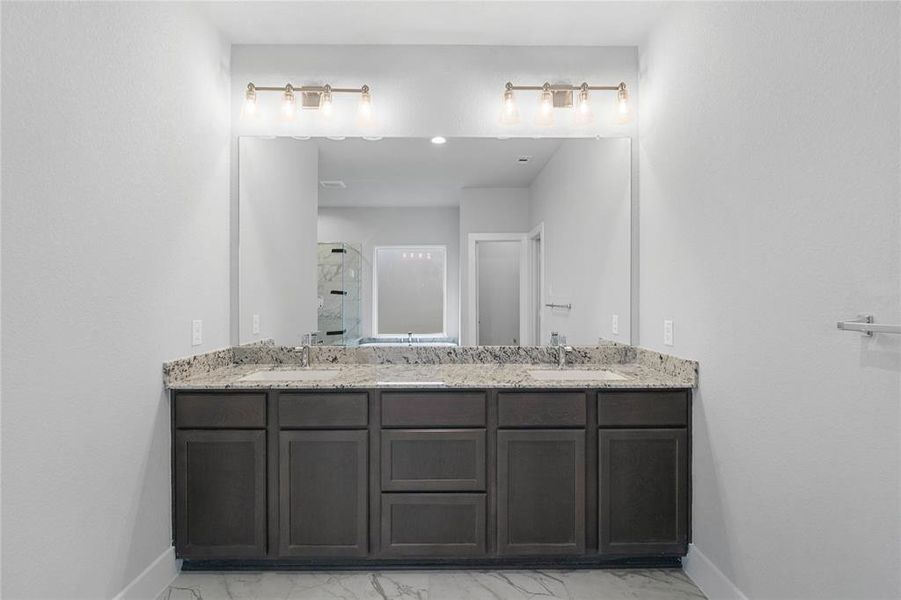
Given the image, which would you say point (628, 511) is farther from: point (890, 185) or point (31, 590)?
point (31, 590)

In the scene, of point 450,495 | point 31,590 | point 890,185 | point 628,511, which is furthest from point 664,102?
point 31,590

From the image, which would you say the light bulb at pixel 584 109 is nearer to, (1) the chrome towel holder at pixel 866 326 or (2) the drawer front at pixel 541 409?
(2) the drawer front at pixel 541 409

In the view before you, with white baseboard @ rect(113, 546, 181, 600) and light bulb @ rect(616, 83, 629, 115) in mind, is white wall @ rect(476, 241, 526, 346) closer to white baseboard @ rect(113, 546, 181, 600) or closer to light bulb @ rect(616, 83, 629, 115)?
light bulb @ rect(616, 83, 629, 115)

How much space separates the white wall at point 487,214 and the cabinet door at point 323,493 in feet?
3.47

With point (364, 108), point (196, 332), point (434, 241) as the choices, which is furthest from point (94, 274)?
point (434, 241)

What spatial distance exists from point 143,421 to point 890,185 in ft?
8.36

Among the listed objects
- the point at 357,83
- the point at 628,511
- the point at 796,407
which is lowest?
the point at 628,511

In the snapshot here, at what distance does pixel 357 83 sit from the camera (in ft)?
8.84

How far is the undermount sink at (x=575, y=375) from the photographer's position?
90.7 inches

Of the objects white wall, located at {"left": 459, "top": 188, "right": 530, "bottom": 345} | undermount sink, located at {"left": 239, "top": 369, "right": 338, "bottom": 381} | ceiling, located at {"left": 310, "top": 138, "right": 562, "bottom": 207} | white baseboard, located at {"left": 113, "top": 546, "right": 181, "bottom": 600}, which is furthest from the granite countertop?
ceiling, located at {"left": 310, "top": 138, "right": 562, "bottom": 207}

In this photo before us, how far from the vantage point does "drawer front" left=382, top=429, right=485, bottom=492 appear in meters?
2.15

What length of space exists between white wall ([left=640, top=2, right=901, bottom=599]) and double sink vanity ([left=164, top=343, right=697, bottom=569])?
0.24 meters

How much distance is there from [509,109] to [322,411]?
183 cm

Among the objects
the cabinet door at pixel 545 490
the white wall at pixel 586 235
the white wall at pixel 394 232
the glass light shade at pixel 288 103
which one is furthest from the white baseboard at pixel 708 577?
Result: the glass light shade at pixel 288 103
